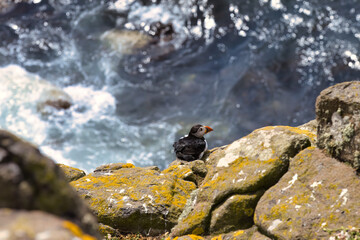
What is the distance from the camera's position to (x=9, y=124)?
659 inches

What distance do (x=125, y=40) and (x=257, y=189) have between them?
16.9 m

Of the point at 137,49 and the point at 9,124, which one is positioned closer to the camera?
the point at 9,124

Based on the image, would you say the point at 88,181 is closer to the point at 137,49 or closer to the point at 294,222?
the point at 294,222

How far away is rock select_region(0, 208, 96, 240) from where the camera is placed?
1.68m

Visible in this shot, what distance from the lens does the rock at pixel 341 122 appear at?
4.85 meters

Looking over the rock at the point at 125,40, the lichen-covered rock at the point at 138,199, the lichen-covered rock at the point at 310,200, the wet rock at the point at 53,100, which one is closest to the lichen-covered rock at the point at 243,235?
the lichen-covered rock at the point at 310,200

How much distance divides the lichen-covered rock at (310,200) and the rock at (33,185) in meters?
3.31

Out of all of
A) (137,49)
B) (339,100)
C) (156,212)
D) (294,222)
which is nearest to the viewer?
(294,222)

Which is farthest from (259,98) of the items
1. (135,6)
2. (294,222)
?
(294,222)

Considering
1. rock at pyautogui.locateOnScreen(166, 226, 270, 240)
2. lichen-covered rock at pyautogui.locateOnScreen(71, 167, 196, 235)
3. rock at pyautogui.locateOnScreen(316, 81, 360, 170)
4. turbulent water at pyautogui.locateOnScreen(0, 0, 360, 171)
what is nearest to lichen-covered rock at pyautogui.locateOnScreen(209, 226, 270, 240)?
rock at pyautogui.locateOnScreen(166, 226, 270, 240)

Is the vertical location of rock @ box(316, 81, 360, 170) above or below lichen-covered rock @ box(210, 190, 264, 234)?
above

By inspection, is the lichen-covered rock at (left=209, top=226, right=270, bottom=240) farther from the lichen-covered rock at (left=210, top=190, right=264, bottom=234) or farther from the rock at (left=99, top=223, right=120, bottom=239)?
the rock at (left=99, top=223, right=120, bottom=239)

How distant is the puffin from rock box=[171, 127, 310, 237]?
1486mm

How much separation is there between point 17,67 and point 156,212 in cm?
1608
